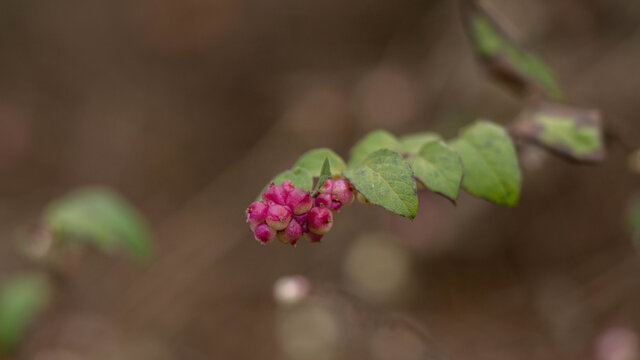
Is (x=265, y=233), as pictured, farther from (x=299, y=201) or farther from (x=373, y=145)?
(x=373, y=145)

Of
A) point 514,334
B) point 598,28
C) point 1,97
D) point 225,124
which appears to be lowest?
point 514,334

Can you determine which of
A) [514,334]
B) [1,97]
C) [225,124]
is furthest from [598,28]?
[1,97]

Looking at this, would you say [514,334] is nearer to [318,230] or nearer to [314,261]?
[314,261]

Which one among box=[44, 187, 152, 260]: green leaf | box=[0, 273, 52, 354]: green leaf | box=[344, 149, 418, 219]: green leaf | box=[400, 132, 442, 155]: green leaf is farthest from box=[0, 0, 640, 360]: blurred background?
box=[344, 149, 418, 219]: green leaf

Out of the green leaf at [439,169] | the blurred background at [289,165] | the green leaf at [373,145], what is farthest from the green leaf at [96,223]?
the green leaf at [439,169]

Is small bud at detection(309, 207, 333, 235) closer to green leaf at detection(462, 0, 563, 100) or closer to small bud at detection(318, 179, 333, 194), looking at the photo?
small bud at detection(318, 179, 333, 194)

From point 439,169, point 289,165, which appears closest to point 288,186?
point 439,169
